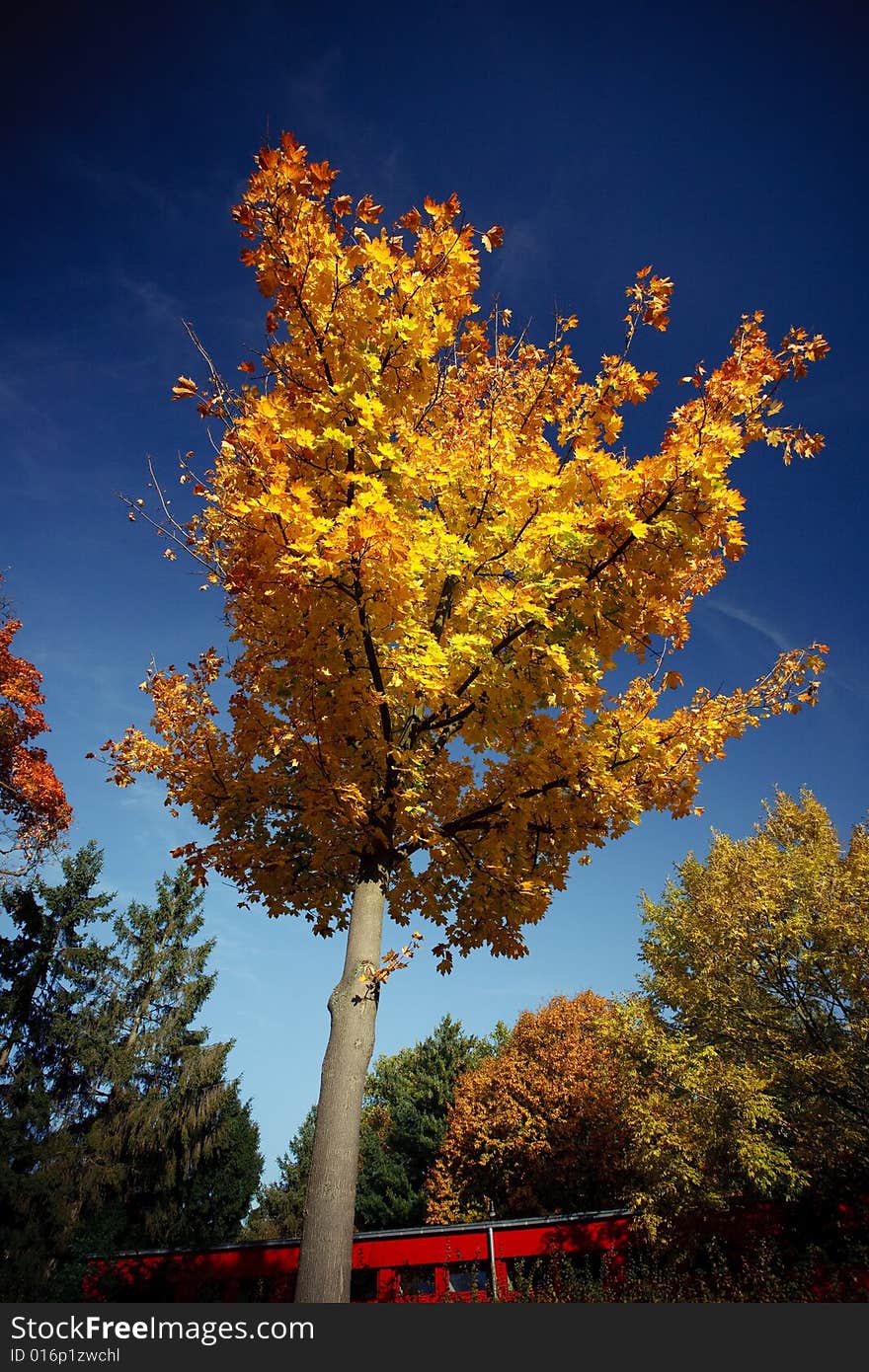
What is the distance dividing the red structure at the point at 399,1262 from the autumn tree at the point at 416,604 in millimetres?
7966

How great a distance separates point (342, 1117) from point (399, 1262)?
39.1ft

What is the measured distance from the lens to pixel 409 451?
4332 mm

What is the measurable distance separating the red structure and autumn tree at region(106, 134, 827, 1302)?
26.1ft

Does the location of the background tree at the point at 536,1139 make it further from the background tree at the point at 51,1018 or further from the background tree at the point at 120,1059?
the background tree at the point at 51,1018

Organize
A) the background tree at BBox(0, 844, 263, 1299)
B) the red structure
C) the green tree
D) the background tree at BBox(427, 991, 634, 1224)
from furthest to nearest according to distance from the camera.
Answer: the green tree → the background tree at BBox(427, 991, 634, 1224) → the background tree at BBox(0, 844, 263, 1299) → the red structure

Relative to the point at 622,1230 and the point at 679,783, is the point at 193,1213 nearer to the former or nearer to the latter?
the point at 622,1230

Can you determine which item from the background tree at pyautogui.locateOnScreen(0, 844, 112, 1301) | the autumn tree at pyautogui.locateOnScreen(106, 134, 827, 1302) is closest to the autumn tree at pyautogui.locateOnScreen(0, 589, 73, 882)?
the background tree at pyautogui.locateOnScreen(0, 844, 112, 1301)

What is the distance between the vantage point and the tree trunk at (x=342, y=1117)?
12.2 feet

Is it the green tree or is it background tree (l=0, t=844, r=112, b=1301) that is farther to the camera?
the green tree

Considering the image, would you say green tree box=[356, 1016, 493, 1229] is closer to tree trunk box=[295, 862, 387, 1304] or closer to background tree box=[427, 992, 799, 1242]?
background tree box=[427, 992, 799, 1242]

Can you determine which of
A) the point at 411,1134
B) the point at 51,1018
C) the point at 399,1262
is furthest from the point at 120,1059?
the point at 411,1134

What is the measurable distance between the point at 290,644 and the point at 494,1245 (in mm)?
15243

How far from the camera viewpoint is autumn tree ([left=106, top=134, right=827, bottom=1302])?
3709mm

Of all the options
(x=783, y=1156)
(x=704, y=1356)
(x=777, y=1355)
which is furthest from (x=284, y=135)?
(x=783, y=1156)
